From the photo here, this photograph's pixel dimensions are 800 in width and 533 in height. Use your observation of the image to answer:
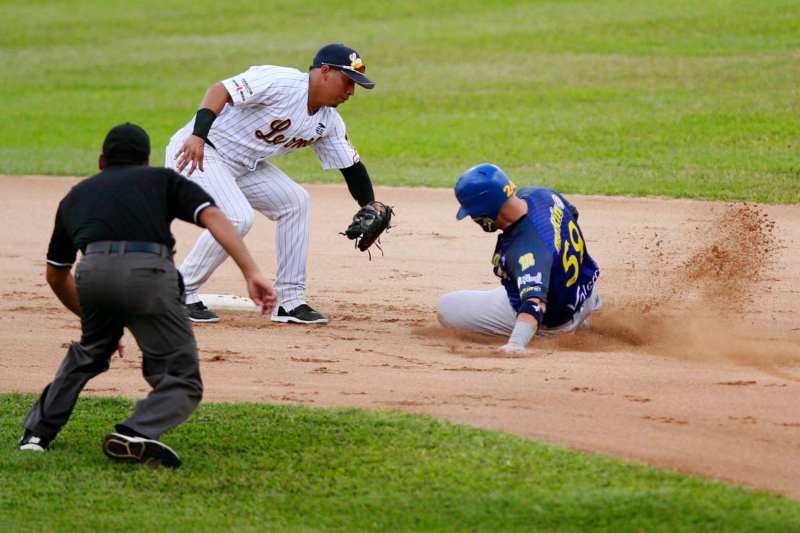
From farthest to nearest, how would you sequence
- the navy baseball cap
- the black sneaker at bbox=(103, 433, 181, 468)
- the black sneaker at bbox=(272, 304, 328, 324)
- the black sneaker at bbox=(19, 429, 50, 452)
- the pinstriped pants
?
the black sneaker at bbox=(272, 304, 328, 324) < the pinstriped pants < the navy baseball cap < the black sneaker at bbox=(19, 429, 50, 452) < the black sneaker at bbox=(103, 433, 181, 468)

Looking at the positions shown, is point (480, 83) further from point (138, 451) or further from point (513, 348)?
point (138, 451)

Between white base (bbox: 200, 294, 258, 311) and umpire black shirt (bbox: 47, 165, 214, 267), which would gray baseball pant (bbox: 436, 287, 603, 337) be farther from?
umpire black shirt (bbox: 47, 165, 214, 267)

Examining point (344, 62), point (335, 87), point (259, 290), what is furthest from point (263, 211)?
point (259, 290)

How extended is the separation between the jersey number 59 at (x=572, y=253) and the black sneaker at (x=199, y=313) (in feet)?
8.28

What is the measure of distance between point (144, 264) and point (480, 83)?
1728cm

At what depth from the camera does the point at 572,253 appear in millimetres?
7598

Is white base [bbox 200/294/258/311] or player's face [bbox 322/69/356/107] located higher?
player's face [bbox 322/69/356/107]

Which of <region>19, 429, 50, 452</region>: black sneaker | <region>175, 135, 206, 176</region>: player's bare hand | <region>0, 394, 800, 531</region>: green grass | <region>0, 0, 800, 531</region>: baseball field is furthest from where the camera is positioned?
<region>175, 135, 206, 176</region>: player's bare hand

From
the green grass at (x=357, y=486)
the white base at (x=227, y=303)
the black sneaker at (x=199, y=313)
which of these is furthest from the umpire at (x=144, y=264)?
the white base at (x=227, y=303)

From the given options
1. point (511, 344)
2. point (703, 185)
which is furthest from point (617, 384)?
point (703, 185)

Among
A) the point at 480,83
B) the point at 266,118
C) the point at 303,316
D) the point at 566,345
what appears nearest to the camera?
the point at 566,345

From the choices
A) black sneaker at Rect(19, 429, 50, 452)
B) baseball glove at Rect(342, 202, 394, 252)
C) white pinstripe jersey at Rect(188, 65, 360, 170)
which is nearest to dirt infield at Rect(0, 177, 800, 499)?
baseball glove at Rect(342, 202, 394, 252)

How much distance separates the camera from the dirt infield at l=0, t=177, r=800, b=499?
602 cm

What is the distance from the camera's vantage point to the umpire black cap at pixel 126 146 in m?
5.52
